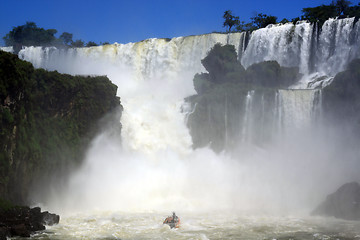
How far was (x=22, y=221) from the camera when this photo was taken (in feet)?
54.6

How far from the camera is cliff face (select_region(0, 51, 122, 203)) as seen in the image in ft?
60.7

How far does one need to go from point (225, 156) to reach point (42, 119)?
42.6ft

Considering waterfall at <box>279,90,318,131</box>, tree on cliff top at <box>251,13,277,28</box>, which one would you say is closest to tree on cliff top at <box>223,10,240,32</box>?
tree on cliff top at <box>251,13,277,28</box>

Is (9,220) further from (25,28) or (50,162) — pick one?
(25,28)

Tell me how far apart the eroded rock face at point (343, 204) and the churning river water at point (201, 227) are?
0.65m

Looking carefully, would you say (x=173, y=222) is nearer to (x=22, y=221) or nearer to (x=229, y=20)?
(x=22, y=221)

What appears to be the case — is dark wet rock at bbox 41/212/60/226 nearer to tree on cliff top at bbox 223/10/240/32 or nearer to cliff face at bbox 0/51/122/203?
cliff face at bbox 0/51/122/203

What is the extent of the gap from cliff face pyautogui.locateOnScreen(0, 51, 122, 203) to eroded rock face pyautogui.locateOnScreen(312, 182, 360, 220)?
13.6 metres

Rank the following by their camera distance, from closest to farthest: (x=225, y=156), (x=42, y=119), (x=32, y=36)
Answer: (x=42, y=119) → (x=225, y=156) → (x=32, y=36)

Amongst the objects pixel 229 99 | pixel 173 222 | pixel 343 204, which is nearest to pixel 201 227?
pixel 173 222

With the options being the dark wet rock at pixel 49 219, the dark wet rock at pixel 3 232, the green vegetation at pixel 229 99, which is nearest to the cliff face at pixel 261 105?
the green vegetation at pixel 229 99

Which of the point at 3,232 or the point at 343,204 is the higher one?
the point at 343,204

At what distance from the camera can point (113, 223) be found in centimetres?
1873

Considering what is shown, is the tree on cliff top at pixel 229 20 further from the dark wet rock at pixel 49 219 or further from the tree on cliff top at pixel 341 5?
the dark wet rock at pixel 49 219
